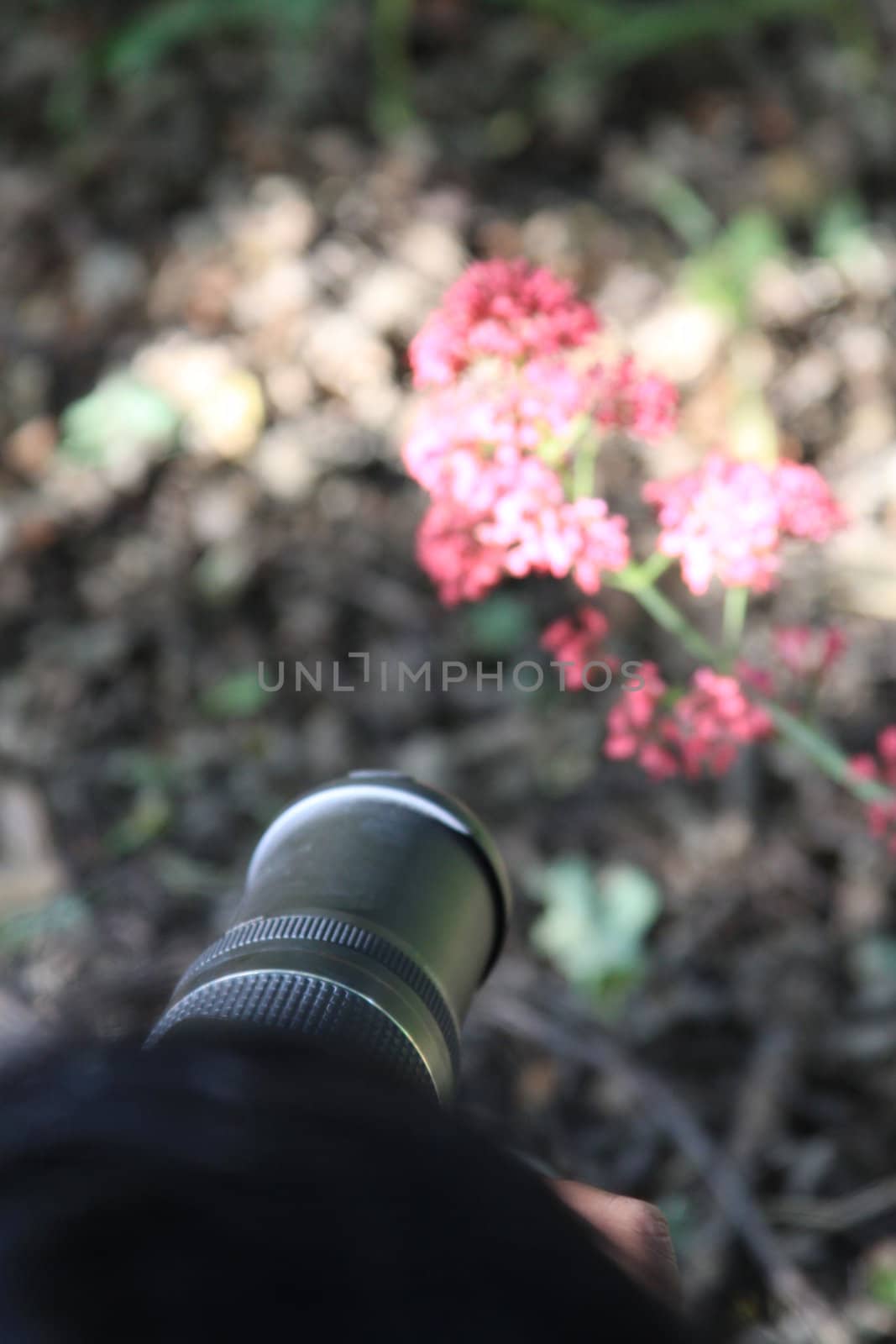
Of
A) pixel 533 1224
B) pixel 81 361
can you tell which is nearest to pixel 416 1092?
pixel 533 1224

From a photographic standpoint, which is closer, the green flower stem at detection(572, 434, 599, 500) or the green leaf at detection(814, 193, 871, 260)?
the green flower stem at detection(572, 434, 599, 500)

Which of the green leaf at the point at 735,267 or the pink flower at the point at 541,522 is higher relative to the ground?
the pink flower at the point at 541,522

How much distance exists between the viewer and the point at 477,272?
2.55 ft

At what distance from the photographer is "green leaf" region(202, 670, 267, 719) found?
5.06 feet

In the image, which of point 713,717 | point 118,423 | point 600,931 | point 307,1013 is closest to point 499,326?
point 713,717

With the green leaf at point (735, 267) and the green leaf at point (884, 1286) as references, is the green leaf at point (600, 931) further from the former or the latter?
the green leaf at point (735, 267)

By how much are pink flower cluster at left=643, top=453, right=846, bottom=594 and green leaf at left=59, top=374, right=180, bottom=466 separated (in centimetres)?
106

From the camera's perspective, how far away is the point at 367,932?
722mm

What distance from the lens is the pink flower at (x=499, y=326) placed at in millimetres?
747

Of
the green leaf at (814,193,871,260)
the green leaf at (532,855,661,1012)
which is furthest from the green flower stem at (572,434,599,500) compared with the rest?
the green leaf at (814,193,871,260)

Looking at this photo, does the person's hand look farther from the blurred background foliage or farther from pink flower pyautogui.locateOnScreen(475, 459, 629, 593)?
the blurred background foliage

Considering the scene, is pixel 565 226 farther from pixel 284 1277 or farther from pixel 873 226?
pixel 284 1277

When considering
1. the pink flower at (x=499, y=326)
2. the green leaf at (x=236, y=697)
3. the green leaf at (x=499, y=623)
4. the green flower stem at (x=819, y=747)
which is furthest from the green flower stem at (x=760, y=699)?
the green leaf at (x=236, y=697)

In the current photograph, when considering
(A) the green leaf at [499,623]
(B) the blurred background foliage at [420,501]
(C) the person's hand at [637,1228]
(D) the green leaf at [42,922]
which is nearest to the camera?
(C) the person's hand at [637,1228]
